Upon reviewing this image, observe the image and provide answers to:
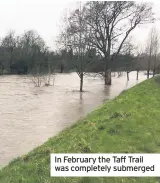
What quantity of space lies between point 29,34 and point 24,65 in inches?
894


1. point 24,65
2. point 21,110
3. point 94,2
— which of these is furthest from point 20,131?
point 24,65

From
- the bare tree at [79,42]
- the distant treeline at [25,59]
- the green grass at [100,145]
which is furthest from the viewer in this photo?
the distant treeline at [25,59]

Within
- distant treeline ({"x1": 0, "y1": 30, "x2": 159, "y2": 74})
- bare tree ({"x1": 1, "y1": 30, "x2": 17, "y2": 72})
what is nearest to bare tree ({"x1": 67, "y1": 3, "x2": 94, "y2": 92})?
distant treeline ({"x1": 0, "y1": 30, "x2": 159, "y2": 74})

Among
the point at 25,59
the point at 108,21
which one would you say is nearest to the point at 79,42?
the point at 108,21

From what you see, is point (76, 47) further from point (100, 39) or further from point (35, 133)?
point (35, 133)

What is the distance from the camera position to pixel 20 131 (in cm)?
1233
